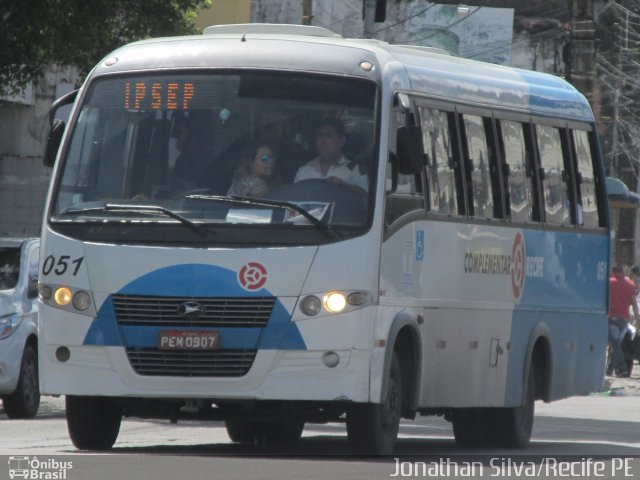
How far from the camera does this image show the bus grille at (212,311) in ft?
40.6

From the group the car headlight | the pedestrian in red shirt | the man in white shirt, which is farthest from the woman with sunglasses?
the pedestrian in red shirt

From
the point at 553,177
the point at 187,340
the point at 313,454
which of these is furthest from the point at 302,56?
the point at 553,177

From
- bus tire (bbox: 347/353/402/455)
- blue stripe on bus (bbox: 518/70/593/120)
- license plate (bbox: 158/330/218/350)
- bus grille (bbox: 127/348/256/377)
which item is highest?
blue stripe on bus (bbox: 518/70/593/120)

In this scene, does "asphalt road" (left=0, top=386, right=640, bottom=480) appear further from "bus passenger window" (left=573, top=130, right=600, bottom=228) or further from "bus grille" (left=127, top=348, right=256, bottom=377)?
"bus passenger window" (left=573, top=130, right=600, bottom=228)

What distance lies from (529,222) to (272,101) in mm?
3653

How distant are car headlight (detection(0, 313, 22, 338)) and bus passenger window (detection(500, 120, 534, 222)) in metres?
5.59

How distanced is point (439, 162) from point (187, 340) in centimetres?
272

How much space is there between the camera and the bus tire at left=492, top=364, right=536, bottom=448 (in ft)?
52.3

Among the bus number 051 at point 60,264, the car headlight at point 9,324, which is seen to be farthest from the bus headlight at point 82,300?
the car headlight at point 9,324

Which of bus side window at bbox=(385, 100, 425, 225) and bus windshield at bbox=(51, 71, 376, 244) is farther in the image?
bus side window at bbox=(385, 100, 425, 225)

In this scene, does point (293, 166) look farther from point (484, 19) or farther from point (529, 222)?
point (484, 19)

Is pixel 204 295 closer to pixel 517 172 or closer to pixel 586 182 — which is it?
pixel 517 172

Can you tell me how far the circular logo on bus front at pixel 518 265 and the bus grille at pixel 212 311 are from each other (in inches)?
143

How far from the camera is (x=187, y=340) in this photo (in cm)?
1244
